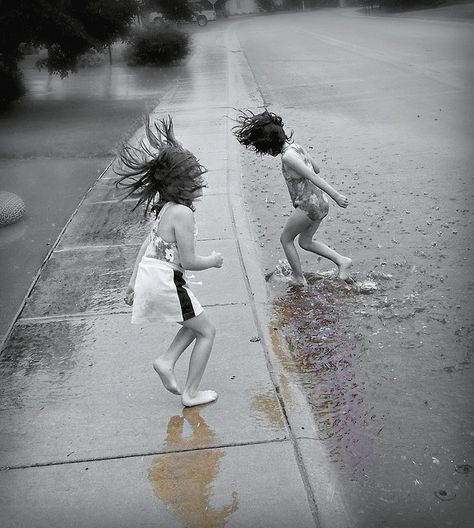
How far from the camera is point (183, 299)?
12.2ft

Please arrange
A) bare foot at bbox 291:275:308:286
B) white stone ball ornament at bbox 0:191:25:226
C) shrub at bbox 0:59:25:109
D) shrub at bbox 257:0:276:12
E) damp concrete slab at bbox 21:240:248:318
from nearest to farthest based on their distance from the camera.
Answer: damp concrete slab at bbox 21:240:248:318
bare foot at bbox 291:275:308:286
white stone ball ornament at bbox 0:191:25:226
shrub at bbox 0:59:25:109
shrub at bbox 257:0:276:12

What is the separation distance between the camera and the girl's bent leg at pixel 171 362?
3.90 meters

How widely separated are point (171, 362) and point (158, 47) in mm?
24658

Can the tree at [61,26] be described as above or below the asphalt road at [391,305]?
above

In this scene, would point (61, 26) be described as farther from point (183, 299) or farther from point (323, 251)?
point (183, 299)

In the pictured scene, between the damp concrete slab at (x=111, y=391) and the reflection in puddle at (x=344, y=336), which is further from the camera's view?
the reflection in puddle at (x=344, y=336)

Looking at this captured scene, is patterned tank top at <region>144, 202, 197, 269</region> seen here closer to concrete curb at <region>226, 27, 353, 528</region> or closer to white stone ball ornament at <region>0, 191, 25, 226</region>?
concrete curb at <region>226, 27, 353, 528</region>

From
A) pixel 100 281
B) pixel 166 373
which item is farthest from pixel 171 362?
pixel 100 281

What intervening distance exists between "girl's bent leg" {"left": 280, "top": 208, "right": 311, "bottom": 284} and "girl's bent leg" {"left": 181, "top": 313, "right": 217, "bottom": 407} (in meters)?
1.85

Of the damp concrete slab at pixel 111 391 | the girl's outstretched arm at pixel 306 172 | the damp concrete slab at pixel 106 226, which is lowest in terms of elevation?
the damp concrete slab at pixel 106 226

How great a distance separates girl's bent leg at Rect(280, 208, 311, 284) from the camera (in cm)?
551

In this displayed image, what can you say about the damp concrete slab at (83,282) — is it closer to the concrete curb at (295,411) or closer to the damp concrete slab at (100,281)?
the damp concrete slab at (100,281)

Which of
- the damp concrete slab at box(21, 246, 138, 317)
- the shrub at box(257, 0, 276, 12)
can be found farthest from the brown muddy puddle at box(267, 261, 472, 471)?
the shrub at box(257, 0, 276, 12)

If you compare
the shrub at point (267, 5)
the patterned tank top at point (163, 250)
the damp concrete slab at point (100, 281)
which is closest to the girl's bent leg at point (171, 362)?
the patterned tank top at point (163, 250)
